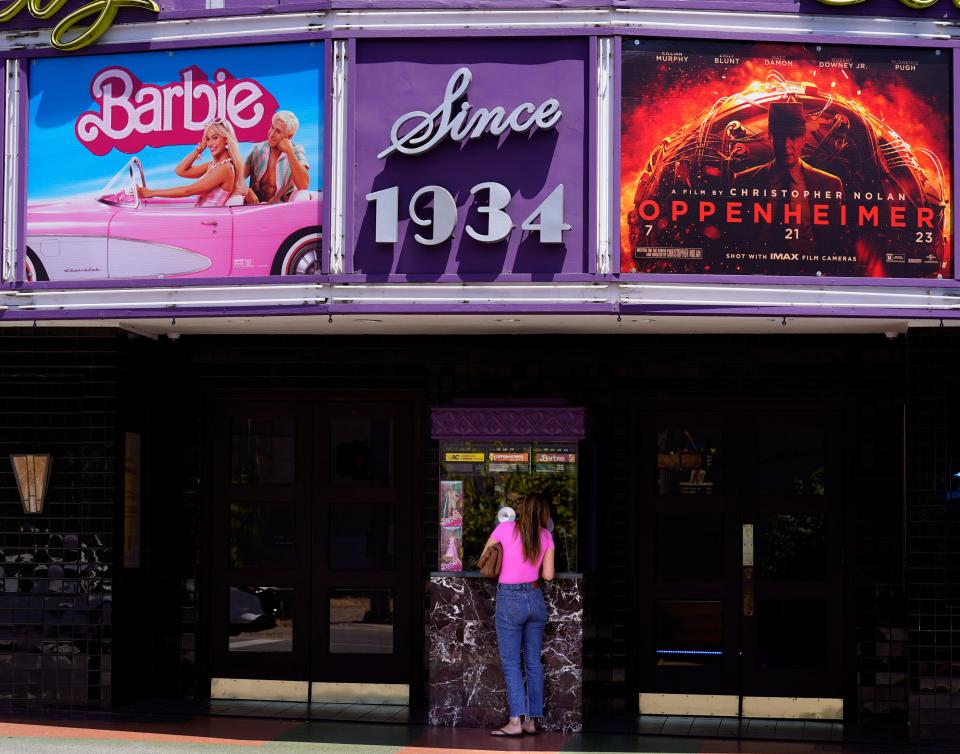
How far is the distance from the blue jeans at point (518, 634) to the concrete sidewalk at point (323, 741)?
1.12 feet

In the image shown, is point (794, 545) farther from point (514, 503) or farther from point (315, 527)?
point (315, 527)

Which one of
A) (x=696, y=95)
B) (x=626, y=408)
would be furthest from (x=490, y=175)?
(x=626, y=408)

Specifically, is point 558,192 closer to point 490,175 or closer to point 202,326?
point 490,175

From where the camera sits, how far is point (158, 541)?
12.2m

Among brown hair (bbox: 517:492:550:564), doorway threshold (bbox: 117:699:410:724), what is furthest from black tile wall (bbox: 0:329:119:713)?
brown hair (bbox: 517:492:550:564)

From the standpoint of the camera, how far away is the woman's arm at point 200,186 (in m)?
10.7

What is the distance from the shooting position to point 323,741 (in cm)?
1061

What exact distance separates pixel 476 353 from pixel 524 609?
2268 mm

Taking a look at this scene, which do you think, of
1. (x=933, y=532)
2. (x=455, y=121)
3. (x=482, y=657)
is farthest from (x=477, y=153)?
(x=933, y=532)

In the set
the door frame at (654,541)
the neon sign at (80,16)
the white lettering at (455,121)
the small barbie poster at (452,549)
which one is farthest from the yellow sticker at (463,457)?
the neon sign at (80,16)

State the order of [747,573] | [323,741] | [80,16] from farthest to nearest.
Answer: [747,573]
[80,16]
[323,741]

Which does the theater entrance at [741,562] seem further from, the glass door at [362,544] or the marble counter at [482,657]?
the glass door at [362,544]

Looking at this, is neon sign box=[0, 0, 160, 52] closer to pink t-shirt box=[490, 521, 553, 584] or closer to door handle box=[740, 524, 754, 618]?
pink t-shirt box=[490, 521, 553, 584]

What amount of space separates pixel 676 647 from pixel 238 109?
532cm
